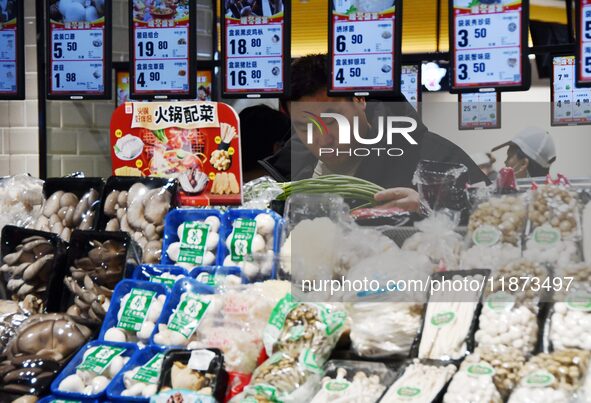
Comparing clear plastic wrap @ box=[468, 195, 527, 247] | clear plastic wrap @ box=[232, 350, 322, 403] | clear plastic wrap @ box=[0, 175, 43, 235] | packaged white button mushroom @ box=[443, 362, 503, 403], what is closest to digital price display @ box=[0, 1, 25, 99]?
clear plastic wrap @ box=[0, 175, 43, 235]

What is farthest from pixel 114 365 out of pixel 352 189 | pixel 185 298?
pixel 352 189

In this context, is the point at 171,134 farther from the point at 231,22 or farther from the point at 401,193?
the point at 231,22

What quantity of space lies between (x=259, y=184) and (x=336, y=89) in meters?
2.46

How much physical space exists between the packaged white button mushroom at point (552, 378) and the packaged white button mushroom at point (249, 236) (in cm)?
92

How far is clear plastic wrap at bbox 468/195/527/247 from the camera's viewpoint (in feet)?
7.49

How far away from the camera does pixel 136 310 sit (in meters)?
2.32

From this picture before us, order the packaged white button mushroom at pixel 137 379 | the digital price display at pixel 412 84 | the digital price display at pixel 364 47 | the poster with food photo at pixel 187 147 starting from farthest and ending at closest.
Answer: the digital price display at pixel 412 84 → the digital price display at pixel 364 47 → the poster with food photo at pixel 187 147 → the packaged white button mushroom at pixel 137 379

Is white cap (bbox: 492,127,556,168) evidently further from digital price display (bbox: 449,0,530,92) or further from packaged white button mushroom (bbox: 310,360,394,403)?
packaged white button mushroom (bbox: 310,360,394,403)

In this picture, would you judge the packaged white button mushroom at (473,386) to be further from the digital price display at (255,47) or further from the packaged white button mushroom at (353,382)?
the digital price display at (255,47)

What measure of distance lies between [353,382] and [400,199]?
116 cm

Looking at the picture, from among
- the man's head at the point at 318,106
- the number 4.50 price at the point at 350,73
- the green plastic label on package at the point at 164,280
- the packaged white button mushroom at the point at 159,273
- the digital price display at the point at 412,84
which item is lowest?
the green plastic label on package at the point at 164,280

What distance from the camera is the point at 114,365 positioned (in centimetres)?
214

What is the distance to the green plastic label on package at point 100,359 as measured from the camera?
2137 millimetres

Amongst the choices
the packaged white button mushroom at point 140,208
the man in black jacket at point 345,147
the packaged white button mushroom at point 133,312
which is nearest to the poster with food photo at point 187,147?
the packaged white button mushroom at point 140,208
